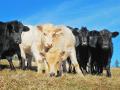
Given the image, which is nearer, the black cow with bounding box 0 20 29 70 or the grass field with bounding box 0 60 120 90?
the grass field with bounding box 0 60 120 90

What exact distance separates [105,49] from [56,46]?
4.31 meters

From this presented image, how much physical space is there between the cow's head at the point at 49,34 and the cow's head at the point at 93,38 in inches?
159

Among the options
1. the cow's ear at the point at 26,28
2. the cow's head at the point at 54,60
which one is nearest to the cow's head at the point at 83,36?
the cow's ear at the point at 26,28

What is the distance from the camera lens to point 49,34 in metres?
20.6

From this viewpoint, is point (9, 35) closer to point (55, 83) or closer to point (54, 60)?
point (54, 60)

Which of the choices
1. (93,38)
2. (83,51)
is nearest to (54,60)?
(83,51)

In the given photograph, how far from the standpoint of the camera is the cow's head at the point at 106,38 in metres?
23.3

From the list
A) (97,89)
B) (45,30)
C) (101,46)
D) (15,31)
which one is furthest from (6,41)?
(97,89)

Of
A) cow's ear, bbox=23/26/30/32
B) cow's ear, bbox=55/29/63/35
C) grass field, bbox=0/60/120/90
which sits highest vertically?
cow's ear, bbox=23/26/30/32

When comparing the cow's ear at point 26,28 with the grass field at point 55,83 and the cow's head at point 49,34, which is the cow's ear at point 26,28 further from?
the grass field at point 55,83

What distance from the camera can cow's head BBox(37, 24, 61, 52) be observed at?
65.7ft

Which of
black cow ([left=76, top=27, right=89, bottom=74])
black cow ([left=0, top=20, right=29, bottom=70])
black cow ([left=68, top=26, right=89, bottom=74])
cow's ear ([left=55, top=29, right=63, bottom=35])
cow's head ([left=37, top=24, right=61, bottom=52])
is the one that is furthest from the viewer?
black cow ([left=76, top=27, right=89, bottom=74])

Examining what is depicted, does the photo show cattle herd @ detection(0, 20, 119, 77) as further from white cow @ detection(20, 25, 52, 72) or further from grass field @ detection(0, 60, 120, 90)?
grass field @ detection(0, 60, 120, 90)

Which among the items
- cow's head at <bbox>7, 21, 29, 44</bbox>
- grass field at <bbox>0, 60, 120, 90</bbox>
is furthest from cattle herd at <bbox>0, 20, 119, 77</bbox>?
grass field at <bbox>0, 60, 120, 90</bbox>
